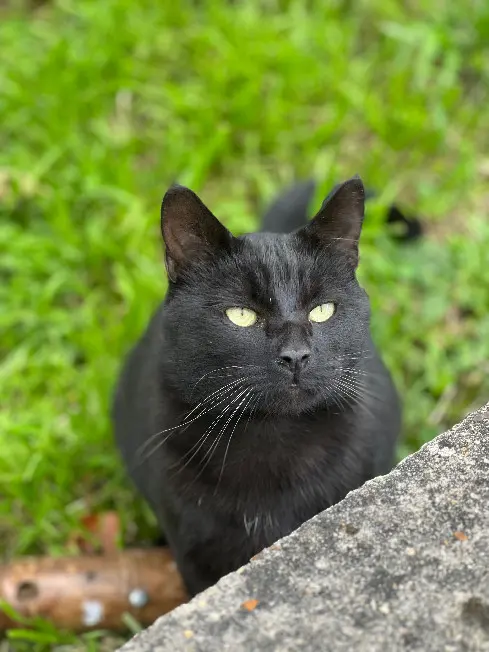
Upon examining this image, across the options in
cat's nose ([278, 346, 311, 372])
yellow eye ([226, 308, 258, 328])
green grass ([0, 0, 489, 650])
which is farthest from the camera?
green grass ([0, 0, 489, 650])

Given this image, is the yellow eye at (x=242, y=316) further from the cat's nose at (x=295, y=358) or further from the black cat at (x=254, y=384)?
the cat's nose at (x=295, y=358)

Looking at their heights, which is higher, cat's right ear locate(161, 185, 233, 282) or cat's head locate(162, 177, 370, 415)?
cat's right ear locate(161, 185, 233, 282)

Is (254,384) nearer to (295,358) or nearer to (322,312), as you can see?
(295,358)

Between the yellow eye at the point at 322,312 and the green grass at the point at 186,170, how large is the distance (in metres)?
0.94

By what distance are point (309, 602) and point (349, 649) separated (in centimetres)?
9

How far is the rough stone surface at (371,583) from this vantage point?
46.6 inches

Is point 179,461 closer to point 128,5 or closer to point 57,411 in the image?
point 57,411

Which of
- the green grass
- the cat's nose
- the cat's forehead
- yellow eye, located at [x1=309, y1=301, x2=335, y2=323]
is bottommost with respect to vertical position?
the cat's nose

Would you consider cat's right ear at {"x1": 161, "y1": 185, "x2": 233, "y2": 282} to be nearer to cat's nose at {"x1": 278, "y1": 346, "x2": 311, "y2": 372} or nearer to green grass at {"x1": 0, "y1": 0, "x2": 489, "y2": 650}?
cat's nose at {"x1": 278, "y1": 346, "x2": 311, "y2": 372}

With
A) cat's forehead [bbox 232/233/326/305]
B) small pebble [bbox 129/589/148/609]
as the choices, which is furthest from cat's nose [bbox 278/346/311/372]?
small pebble [bbox 129/589/148/609]

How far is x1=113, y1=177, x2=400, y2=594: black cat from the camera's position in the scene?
155 centimetres

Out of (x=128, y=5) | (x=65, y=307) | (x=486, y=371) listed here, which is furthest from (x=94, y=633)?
(x=128, y=5)

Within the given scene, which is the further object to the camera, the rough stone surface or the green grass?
the green grass

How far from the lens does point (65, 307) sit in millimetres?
2896
